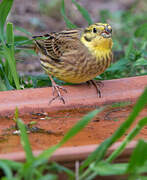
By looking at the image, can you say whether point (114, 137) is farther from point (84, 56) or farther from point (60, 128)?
point (84, 56)

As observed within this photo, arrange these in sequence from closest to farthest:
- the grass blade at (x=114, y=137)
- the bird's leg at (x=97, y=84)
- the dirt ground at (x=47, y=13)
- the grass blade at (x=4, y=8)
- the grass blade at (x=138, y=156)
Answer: the grass blade at (x=138, y=156), the grass blade at (x=114, y=137), the bird's leg at (x=97, y=84), the grass blade at (x=4, y=8), the dirt ground at (x=47, y=13)

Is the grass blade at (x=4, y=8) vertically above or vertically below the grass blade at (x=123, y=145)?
above

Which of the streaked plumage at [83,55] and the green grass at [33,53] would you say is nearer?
the streaked plumage at [83,55]

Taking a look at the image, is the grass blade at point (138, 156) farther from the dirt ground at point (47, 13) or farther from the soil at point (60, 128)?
the dirt ground at point (47, 13)

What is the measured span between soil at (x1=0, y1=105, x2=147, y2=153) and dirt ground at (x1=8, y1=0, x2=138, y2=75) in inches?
137

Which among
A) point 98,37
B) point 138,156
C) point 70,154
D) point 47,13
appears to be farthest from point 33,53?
point 47,13

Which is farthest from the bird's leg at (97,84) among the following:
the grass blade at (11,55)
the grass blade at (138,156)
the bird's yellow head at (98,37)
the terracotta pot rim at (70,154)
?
the grass blade at (138,156)

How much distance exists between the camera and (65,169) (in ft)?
6.85

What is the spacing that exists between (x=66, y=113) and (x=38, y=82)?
3.23ft

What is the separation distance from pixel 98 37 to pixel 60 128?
95cm

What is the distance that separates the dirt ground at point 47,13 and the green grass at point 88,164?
4.40 m

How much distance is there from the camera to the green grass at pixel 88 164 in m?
1.99

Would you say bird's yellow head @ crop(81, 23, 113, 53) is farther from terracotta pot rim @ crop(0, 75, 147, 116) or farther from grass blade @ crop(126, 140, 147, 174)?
grass blade @ crop(126, 140, 147, 174)

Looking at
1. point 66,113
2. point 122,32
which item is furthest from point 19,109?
point 122,32
